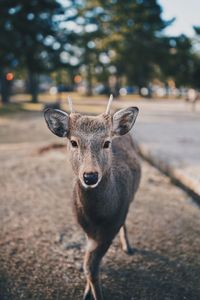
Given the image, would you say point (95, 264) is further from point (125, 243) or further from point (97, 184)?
point (125, 243)

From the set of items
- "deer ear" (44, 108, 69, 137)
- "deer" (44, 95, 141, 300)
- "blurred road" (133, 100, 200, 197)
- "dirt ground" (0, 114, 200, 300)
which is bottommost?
"dirt ground" (0, 114, 200, 300)

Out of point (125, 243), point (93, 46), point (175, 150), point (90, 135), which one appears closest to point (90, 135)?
Result: point (90, 135)

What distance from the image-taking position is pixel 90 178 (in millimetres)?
3414

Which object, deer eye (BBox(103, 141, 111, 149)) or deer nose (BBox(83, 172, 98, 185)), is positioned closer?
deer nose (BBox(83, 172, 98, 185))

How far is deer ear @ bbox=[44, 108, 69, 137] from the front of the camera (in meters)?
4.04

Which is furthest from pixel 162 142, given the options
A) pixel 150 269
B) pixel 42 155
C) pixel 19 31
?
pixel 19 31

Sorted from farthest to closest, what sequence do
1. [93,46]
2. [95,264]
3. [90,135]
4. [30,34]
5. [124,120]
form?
[93,46] < [30,34] < [124,120] < [95,264] < [90,135]

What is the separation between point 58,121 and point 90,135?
441 millimetres

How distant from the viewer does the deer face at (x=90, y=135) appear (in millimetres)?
3508

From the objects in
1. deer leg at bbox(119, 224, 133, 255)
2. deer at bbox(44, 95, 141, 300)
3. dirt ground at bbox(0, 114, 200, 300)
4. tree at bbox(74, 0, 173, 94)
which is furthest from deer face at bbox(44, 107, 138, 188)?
tree at bbox(74, 0, 173, 94)

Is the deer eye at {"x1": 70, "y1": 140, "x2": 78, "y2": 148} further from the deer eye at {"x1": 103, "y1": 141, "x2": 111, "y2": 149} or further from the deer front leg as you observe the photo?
the deer front leg

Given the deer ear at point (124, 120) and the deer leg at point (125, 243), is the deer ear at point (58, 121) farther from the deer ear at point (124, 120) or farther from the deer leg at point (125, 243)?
the deer leg at point (125, 243)

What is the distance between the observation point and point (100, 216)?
3947 mm

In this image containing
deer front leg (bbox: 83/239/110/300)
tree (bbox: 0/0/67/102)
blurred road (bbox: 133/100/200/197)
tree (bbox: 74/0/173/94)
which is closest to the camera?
deer front leg (bbox: 83/239/110/300)
